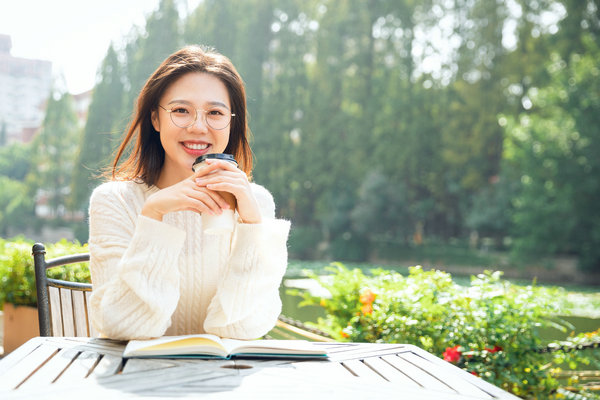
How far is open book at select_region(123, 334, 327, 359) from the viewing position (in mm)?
914

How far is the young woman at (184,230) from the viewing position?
1.08m

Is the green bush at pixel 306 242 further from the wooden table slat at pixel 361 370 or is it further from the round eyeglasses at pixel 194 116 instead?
the wooden table slat at pixel 361 370

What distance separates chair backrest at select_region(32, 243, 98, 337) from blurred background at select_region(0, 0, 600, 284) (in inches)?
579

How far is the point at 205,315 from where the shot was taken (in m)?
1.33

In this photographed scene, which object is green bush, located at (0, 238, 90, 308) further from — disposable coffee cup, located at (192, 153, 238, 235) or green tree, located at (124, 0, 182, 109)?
green tree, located at (124, 0, 182, 109)

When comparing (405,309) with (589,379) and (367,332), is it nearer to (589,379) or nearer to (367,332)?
(367,332)

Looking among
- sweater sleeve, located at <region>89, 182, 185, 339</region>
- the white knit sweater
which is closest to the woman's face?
the white knit sweater

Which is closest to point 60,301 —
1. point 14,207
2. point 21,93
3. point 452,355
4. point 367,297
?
point 367,297

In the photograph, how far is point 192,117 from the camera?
4.25 ft

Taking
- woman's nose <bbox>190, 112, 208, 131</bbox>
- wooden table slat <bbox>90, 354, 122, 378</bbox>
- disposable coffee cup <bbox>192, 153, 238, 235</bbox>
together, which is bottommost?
wooden table slat <bbox>90, 354, 122, 378</bbox>

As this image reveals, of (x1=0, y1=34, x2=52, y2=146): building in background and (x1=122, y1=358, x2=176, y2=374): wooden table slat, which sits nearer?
(x1=122, y1=358, x2=176, y2=374): wooden table slat

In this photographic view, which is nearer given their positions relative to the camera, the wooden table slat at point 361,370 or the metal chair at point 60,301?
the wooden table slat at point 361,370

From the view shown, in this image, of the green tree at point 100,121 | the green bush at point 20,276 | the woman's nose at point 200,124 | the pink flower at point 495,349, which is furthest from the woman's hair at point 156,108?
the green tree at point 100,121

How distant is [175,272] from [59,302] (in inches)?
21.0
